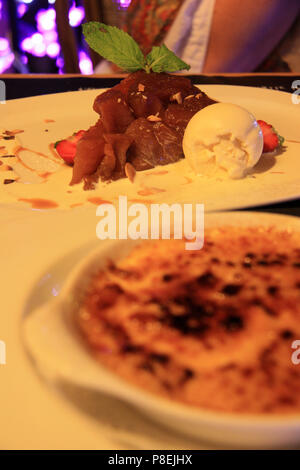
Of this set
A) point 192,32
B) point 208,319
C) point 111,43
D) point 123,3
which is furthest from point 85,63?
point 208,319

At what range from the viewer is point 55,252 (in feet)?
2.92

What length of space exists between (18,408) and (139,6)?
3.11 meters

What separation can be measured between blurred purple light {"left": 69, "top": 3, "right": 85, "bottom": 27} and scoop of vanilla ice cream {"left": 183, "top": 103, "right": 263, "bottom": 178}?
3.20 metres

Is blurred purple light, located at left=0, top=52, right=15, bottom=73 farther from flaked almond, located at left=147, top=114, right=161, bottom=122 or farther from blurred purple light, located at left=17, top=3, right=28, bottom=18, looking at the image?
flaked almond, located at left=147, top=114, right=161, bottom=122

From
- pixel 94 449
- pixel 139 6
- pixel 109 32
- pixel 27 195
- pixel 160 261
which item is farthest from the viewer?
pixel 139 6

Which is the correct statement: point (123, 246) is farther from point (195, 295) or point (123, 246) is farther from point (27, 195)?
point (27, 195)

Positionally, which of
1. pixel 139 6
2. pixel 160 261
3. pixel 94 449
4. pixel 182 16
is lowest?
pixel 94 449

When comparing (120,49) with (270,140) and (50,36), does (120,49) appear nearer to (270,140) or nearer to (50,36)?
(270,140)

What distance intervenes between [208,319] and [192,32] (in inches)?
108

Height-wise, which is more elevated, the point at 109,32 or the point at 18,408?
the point at 109,32

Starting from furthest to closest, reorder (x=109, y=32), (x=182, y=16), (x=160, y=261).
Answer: (x=182, y=16) → (x=109, y=32) → (x=160, y=261)

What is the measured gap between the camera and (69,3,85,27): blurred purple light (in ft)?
14.1

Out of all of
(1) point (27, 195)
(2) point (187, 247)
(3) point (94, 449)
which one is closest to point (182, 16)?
(1) point (27, 195)

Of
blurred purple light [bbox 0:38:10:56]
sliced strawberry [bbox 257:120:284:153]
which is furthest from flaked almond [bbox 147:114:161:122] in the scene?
blurred purple light [bbox 0:38:10:56]
